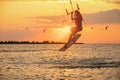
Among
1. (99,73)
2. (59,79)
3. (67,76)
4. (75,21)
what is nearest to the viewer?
(75,21)

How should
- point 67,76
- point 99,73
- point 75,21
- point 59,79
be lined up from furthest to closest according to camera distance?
point 99,73
point 67,76
point 59,79
point 75,21

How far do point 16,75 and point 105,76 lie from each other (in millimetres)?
11593

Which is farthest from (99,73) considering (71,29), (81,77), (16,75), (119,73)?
(71,29)

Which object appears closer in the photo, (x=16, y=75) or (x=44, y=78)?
(x=44, y=78)

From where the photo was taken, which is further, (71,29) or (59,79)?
(59,79)

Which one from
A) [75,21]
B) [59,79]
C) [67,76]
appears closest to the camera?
[75,21]

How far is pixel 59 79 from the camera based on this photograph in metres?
55.4

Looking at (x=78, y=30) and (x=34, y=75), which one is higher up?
(x=78, y=30)

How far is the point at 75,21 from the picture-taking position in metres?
41.2

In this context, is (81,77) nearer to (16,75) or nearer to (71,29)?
(16,75)

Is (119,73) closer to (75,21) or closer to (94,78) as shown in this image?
(94,78)

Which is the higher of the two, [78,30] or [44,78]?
[78,30]

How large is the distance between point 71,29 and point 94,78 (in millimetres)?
15936

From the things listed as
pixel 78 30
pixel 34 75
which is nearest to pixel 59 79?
pixel 34 75
